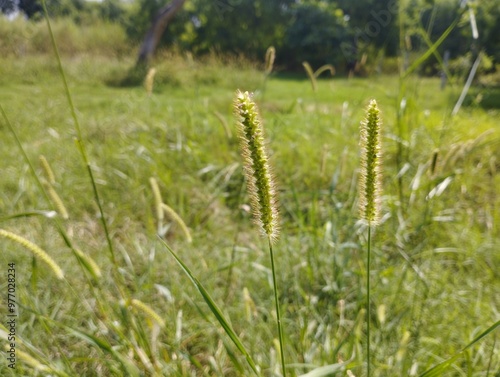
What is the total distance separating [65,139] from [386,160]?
2.99m

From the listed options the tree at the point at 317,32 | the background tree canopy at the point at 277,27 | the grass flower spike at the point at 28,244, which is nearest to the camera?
the grass flower spike at the point at 28,244

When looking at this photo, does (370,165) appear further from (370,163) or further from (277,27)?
(277,27)

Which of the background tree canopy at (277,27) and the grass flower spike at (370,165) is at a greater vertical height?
the background tree canopy at (277,27)

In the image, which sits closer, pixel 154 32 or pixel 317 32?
pixel 154 32

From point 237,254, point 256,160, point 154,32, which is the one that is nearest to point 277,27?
point 154,32

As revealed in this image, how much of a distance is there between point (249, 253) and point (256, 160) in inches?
64.5

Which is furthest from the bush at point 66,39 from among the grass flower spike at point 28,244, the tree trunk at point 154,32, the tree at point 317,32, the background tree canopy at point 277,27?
the grass flower spike at point 28,244

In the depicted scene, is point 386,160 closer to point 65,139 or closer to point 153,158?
point 153,158

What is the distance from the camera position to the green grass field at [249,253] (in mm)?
1279

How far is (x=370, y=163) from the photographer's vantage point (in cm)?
60

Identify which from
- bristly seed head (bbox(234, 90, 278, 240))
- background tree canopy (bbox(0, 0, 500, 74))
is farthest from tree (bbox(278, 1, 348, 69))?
bristly seed head (bbox(234, 90, 278, 240))

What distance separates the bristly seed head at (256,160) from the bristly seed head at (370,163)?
6.2 inches

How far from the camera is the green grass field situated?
1279 mm

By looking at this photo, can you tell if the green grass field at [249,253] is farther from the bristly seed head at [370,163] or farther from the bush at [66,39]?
the bush at [66,39]
